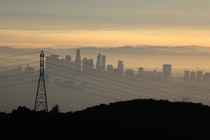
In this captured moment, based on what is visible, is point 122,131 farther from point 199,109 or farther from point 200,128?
point 199,109

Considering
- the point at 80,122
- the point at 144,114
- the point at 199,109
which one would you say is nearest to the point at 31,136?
the point at 80,122

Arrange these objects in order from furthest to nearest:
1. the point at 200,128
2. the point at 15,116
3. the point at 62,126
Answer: the point at 200,128 → the point at 15,116 → the point at 62,126

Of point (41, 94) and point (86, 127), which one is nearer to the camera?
point (86, 127)

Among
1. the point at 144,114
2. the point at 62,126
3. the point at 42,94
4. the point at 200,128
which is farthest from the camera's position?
the point at 42,94

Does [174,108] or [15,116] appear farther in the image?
[174,108]

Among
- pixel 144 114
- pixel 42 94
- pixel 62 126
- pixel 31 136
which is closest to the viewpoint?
pixel 31 136

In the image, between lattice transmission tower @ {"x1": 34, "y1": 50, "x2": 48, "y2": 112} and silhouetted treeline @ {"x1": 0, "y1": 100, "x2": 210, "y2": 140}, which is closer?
silhouetted treeline @ {"x1": 0, "y1": 100, "x2": 210, "y2": 140}

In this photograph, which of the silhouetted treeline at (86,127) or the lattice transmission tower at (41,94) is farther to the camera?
the lattice transmission tower at (41,94)

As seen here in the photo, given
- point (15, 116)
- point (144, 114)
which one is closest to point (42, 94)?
point (144, 114)

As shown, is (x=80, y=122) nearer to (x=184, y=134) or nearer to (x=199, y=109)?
(x=184, y=134)
